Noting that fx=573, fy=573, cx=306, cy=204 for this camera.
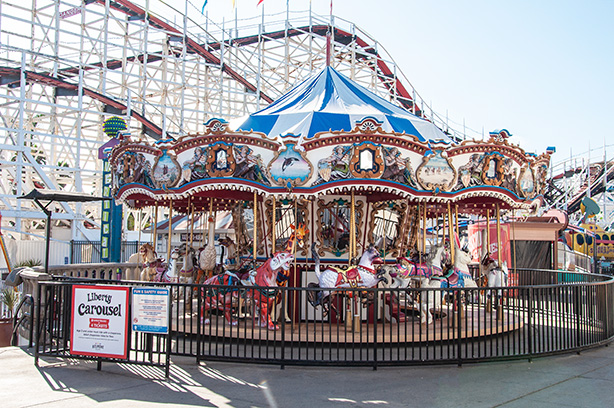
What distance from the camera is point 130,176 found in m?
10.2

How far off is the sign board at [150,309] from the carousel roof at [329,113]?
14.2 feet

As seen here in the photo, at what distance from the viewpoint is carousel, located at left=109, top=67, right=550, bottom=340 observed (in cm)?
886

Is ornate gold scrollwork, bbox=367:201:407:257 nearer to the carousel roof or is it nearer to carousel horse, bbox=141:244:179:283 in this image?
the carousel roof

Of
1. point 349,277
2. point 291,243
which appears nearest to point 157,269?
point 291,243

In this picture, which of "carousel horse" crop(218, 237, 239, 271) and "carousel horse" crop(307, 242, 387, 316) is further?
"carousel horse" crop(218, 237, 239, 271)

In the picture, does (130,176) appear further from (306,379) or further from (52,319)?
(306,379)

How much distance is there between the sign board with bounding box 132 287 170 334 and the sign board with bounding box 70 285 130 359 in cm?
11

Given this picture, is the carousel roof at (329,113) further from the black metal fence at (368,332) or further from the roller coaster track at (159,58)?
the roller coaster track at (159,58)

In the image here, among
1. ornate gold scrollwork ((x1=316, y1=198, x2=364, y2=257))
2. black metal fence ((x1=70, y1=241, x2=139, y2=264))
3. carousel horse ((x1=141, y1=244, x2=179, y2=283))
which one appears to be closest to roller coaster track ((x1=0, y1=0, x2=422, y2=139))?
black metal fence ((x1=70, y1=241, x2=139, y2=264))

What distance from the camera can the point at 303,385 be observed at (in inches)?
242

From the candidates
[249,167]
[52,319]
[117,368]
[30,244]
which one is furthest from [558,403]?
[30,244]

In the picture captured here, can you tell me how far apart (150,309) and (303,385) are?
1.90 meters

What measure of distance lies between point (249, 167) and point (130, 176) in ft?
8.41

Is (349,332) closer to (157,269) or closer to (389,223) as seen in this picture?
(389,223)
